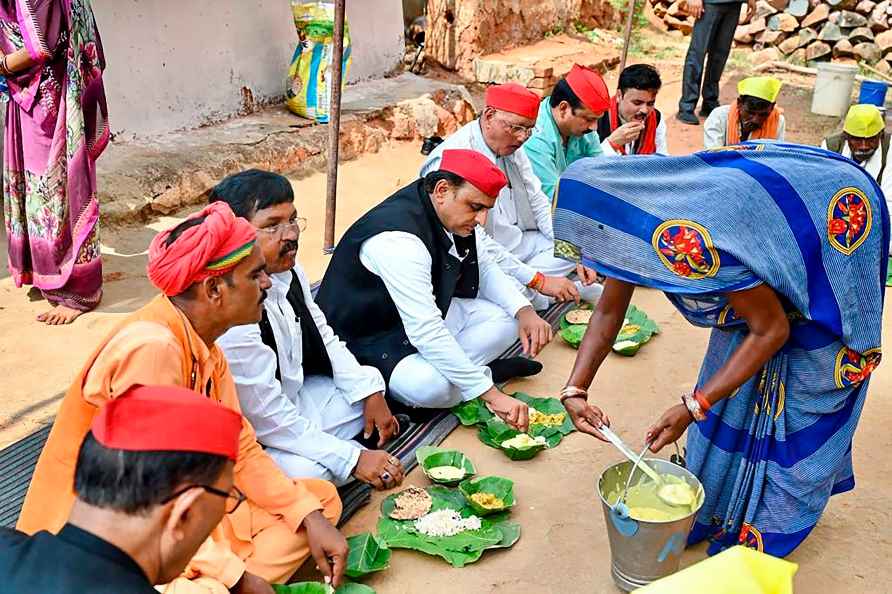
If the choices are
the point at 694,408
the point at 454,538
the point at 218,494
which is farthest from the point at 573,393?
the point at 218,494

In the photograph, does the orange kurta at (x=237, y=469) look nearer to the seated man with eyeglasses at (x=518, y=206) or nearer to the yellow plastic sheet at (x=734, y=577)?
the yellow plastic sheet at (x=734, y=577)

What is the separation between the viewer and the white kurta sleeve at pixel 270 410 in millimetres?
2725

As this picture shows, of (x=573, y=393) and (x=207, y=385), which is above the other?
(x=207, y=385)

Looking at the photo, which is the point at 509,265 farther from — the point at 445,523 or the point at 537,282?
the point at 445,523

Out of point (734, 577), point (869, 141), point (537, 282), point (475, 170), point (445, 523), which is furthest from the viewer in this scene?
point (869, 141)

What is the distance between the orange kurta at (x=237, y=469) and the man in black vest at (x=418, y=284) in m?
0.87

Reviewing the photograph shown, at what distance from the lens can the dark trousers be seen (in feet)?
30.2

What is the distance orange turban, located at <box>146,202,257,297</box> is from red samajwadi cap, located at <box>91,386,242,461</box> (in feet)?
2.75

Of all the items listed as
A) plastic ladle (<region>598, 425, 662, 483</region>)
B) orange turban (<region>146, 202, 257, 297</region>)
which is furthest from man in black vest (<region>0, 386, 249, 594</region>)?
plastic ladle (<region>598, 425, 662, 483</region>)

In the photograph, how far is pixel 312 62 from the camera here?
24.3ft

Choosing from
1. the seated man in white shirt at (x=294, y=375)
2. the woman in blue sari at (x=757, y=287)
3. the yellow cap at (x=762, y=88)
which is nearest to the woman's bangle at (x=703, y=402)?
the woman in blue sari at (x=757, y=287)

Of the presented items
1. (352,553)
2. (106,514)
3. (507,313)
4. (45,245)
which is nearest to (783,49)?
(507,313)

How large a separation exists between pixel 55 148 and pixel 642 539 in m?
3.48

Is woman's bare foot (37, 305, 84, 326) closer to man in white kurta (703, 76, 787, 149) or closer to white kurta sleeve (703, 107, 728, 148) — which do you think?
man in white kurta (703, 76, 787, 149)
